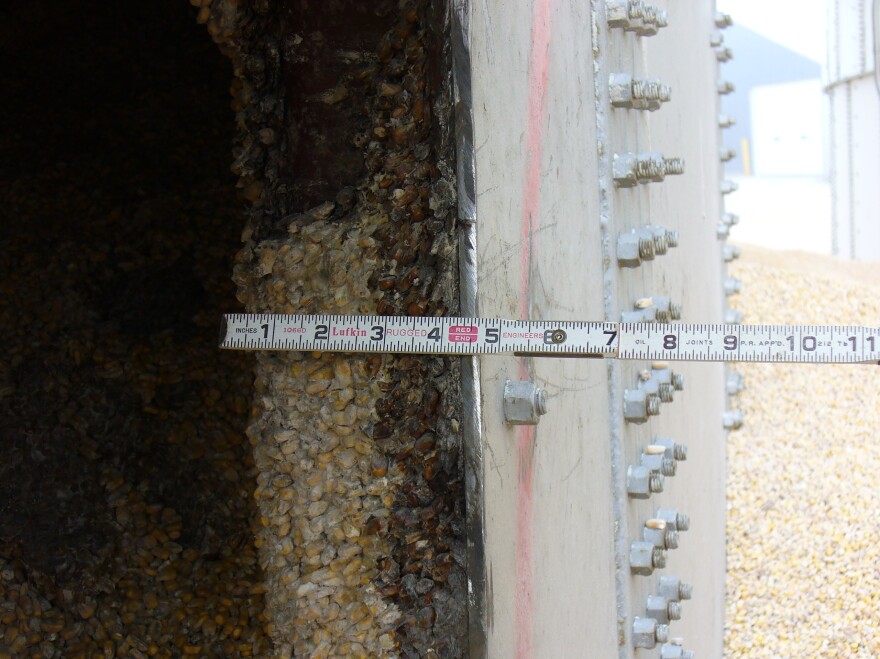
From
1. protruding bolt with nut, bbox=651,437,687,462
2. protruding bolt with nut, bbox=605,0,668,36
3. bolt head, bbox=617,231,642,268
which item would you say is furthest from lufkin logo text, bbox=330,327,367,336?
protruding bolt with nut, bbox=651,437,687,462

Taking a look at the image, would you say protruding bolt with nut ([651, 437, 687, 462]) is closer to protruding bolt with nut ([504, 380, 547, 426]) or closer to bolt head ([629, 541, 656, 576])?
bolt head ([629, 541, 656, 576])

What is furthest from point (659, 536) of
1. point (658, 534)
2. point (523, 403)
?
point (523, 403)

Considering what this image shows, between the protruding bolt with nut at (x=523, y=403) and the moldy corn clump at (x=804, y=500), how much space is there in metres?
3.74

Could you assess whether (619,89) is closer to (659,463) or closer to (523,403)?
(659,463)

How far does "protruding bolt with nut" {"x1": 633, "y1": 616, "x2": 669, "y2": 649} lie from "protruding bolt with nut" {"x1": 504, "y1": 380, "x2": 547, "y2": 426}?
1366 millimetres

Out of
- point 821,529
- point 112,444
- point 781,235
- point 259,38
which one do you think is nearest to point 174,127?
point 112,444

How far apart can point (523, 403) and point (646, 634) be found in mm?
1430

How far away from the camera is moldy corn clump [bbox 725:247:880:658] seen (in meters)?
5.57

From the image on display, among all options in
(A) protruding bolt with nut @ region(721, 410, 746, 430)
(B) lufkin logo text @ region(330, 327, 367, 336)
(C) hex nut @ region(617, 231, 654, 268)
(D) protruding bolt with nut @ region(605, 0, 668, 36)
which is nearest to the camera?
(B) lufkin logo text @ region(330, 327, 367, 336)

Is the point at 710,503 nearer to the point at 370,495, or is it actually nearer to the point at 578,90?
the point at 578,90

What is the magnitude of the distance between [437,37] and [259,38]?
514 millimetres

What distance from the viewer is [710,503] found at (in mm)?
5363

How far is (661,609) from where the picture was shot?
11.6ft

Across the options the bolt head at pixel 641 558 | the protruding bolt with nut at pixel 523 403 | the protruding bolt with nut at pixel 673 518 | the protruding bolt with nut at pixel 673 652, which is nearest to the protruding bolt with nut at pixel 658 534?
the protruding bolt with nut at pixel 673 518
